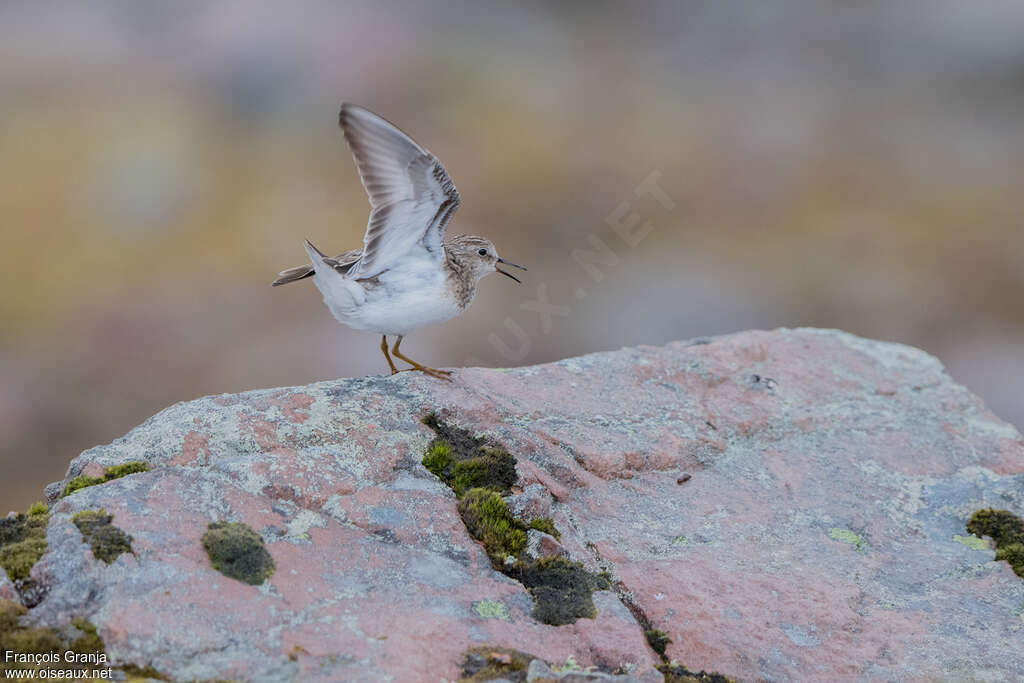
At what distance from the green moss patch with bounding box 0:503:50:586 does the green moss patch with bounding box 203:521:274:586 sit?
3.14ft

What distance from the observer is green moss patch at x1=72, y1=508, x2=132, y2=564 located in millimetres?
5504

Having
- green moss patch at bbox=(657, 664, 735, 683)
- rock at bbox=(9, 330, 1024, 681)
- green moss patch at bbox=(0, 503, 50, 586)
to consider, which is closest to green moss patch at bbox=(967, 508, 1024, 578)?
rock at bbox=(9, 330, 1024, 681)

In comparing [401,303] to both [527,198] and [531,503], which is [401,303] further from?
[527,198]

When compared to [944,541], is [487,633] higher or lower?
lower

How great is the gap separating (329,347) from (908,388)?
1094 centimetres

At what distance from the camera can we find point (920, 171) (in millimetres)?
22359

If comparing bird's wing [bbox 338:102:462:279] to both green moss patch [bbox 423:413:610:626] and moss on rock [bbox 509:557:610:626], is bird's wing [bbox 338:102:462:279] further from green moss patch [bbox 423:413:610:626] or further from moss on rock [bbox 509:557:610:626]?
moss on rock [bbox 509:557:610:626]

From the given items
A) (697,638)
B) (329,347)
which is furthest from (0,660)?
(329,347)

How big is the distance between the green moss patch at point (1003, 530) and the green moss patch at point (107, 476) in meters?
6.36

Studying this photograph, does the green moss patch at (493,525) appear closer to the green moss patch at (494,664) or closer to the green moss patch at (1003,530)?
the green moss patch at (494,664)

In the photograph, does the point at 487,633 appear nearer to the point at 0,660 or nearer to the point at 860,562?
the point at 0,660

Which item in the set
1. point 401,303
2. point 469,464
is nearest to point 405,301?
point 401,303

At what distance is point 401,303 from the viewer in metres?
8.59

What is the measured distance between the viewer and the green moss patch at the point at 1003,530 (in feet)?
24.0
